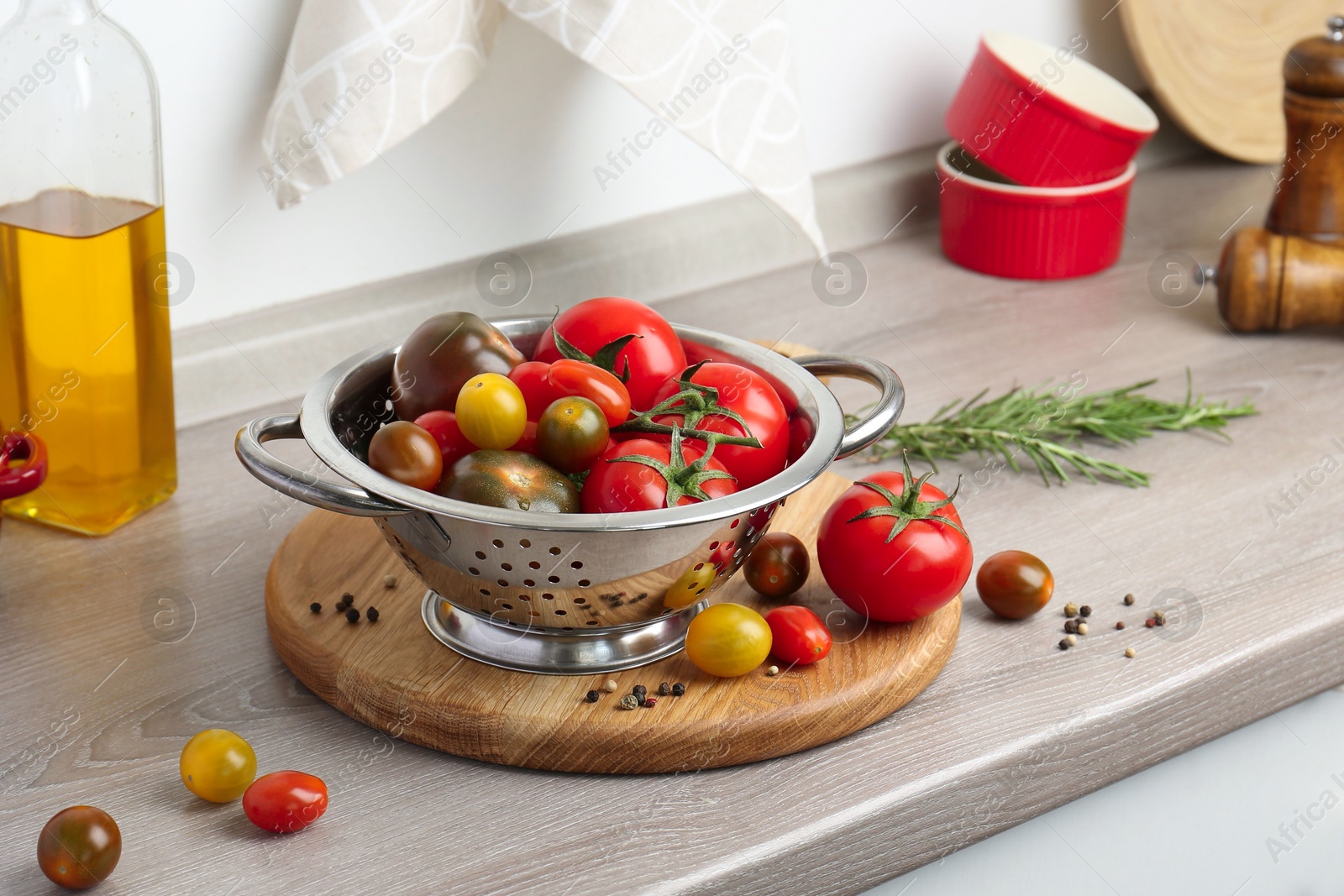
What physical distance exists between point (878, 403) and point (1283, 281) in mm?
612

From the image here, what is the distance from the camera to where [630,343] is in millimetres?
731

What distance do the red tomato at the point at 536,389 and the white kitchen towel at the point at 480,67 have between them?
32 centimetres

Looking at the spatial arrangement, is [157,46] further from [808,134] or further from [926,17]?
[926,17]

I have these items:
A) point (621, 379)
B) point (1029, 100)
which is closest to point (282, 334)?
point (621, 379)

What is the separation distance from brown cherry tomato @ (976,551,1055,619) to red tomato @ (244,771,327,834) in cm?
41

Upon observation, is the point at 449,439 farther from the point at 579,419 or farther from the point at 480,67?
the point at 480,67

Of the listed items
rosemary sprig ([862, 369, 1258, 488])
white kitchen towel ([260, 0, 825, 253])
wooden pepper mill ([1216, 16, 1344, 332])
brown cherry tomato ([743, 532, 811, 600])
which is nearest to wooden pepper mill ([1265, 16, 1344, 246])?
wooden pepper mill ([1216, 16, 1344, 332])

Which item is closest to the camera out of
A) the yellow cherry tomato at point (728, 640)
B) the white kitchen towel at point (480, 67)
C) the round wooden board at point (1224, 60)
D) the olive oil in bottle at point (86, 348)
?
the yellow cherry tomato at point (728, 640)

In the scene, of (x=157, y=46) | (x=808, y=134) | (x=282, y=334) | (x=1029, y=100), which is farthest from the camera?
(x=808, y=134)

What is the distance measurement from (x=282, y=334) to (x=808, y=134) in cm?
60

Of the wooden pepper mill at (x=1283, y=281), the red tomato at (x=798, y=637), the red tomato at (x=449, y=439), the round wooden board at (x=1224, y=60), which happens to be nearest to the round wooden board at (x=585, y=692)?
the red tomato at (x=798, y=637)

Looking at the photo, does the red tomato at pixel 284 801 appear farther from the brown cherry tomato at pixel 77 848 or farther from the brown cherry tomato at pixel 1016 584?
the brown cherry tomato at pixel 1016 584

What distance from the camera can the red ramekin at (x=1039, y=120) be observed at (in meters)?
1.19

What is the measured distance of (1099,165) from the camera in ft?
4.05
